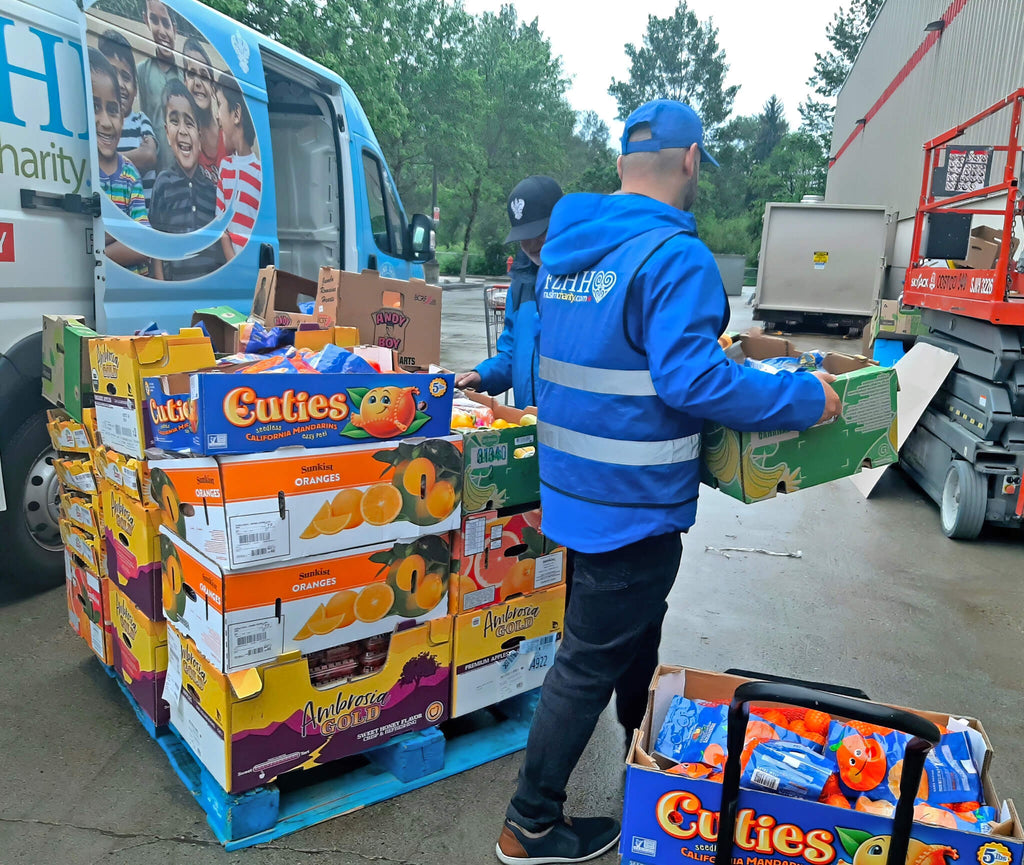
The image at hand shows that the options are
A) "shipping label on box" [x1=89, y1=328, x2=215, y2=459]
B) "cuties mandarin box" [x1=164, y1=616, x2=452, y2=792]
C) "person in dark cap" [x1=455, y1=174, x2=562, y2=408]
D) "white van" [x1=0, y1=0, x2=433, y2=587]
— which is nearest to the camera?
"cuties mandarin box" [x1=164, y1=616, x2=452, y2=792]

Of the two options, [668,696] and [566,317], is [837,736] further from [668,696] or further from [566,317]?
[566,317]

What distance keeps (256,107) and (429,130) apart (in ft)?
87.2

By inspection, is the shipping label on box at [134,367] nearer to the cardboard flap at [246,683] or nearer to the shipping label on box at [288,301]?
the cardboard flap at [246,683]

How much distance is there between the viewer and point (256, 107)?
194 inches

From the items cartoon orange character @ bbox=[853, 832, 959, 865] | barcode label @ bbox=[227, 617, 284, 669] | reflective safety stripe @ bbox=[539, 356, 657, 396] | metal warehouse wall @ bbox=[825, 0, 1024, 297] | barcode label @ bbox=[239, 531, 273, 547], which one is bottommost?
cartoon orange character @ bbox=[853, 832, 959, 865]

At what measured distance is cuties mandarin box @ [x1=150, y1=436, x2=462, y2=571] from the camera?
2281 mm

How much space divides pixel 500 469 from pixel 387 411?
0.48 metres

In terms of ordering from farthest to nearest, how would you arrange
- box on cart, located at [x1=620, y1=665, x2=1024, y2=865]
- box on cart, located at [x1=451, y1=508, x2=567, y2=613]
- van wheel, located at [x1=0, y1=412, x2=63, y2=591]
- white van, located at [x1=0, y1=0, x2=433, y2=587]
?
van wheel, located at [x1=0, y1=412, x2=63, y2=591], white van, located at [x1=0, y1=0, x2=433, y2=587], box on cart, located at [x1=451, y1=508, x2=567, y2=613], box on cart, located at [x1=620, y1=665, x2=1024, y2=865]

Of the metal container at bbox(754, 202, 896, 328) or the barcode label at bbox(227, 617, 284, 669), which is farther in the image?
the metal container at bbox(754, 202, 896, 328)

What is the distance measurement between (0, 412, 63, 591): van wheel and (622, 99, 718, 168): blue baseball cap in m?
3.30

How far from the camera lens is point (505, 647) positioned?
2980 millimetres

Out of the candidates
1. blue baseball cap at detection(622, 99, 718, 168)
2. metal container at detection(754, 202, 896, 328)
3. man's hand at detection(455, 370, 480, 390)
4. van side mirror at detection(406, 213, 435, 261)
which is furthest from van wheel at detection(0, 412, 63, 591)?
metal container at detection(754, 202, 896, 328)

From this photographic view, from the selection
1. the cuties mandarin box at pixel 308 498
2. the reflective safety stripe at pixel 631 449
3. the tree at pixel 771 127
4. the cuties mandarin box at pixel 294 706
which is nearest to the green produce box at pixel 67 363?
the cuties mandarin box at pixel 308 498

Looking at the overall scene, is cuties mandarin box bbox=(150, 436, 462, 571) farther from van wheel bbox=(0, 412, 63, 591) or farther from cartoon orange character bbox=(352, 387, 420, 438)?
van wheel bbox=(0, 412, 63, 591)
